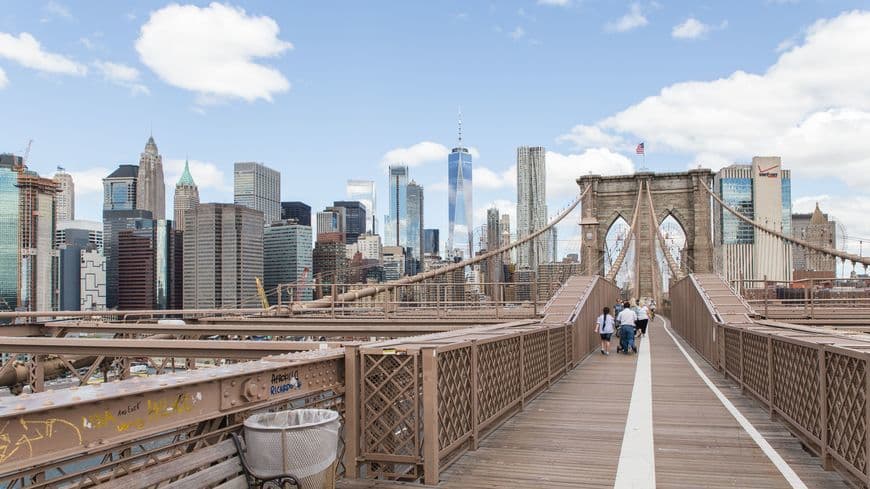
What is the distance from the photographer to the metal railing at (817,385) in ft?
17.9

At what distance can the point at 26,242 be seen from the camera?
136m

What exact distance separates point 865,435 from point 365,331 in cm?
1457

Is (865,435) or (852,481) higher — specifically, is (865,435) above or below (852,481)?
above

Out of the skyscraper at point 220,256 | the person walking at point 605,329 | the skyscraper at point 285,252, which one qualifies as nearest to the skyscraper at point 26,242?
the skyscraper at point 220,256

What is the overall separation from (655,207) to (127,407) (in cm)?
5246

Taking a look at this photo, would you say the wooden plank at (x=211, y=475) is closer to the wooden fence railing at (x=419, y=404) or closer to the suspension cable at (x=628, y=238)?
the wooden fence railing at (x=419, y=404)

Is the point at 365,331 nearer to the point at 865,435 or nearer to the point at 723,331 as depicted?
the point at 723,331

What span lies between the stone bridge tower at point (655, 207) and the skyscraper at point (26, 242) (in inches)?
4606

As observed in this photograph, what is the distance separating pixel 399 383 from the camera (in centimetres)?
577

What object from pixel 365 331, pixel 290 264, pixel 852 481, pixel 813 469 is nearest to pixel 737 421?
pixel 813 469

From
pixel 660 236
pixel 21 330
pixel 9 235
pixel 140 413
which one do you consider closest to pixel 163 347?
pixel 140 413

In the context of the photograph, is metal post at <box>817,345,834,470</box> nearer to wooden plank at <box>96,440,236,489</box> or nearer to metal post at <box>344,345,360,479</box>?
metal post at <box>344,345,360,479</box>

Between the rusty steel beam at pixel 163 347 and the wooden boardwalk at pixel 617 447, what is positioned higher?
the rusty steel beam at pixel 163 347

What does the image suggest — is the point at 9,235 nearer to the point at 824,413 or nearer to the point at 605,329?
the point at 605,329
